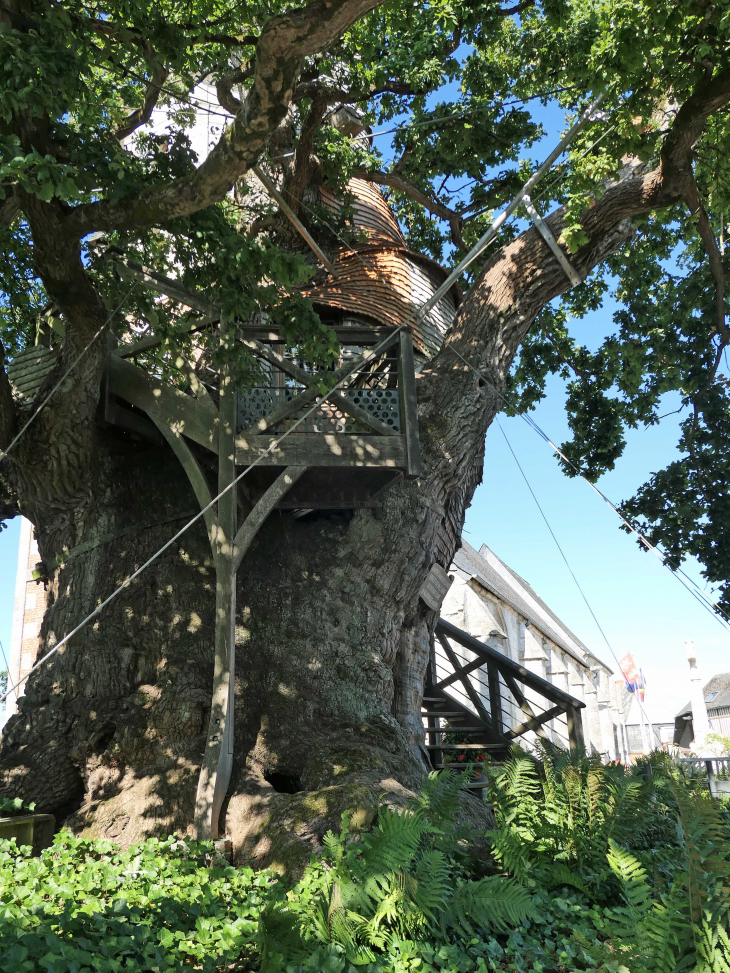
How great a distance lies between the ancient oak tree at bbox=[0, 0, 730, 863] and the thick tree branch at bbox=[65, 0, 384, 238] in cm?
2

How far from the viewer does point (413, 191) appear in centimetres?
1075

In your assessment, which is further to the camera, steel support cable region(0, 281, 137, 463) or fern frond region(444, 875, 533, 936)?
steel support cable region(0, 281, 137, 463)

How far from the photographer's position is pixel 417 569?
322 inches

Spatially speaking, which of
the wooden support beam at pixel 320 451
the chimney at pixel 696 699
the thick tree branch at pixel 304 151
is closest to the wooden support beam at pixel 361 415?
the wooden support beam at pixel 320 451

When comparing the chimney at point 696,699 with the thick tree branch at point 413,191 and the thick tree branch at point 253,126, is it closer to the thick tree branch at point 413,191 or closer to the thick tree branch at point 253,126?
the thick tree branch at point 413,191

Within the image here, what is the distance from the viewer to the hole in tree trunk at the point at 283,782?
21.4ft

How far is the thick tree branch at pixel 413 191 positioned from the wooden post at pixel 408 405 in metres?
3.74

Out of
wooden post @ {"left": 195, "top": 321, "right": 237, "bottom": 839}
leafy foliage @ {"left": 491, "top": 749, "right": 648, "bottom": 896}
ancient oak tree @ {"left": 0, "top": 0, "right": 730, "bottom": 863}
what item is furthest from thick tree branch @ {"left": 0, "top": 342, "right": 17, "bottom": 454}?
leafy foliage @ {"left": 491, "top": 749, "right": 648, "bottom": 896}

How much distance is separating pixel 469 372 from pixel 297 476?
2.68 meters

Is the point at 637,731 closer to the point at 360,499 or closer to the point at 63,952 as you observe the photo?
the point at 360,499

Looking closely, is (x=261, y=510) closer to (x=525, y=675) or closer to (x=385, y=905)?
(x=385, y=905)

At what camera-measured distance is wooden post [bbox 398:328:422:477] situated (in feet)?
23.4

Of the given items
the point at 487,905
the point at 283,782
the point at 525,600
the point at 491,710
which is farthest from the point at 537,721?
the point at 525,600

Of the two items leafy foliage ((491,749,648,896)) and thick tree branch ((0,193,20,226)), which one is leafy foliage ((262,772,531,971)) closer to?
leafy foliage ((491,749,648,896))
